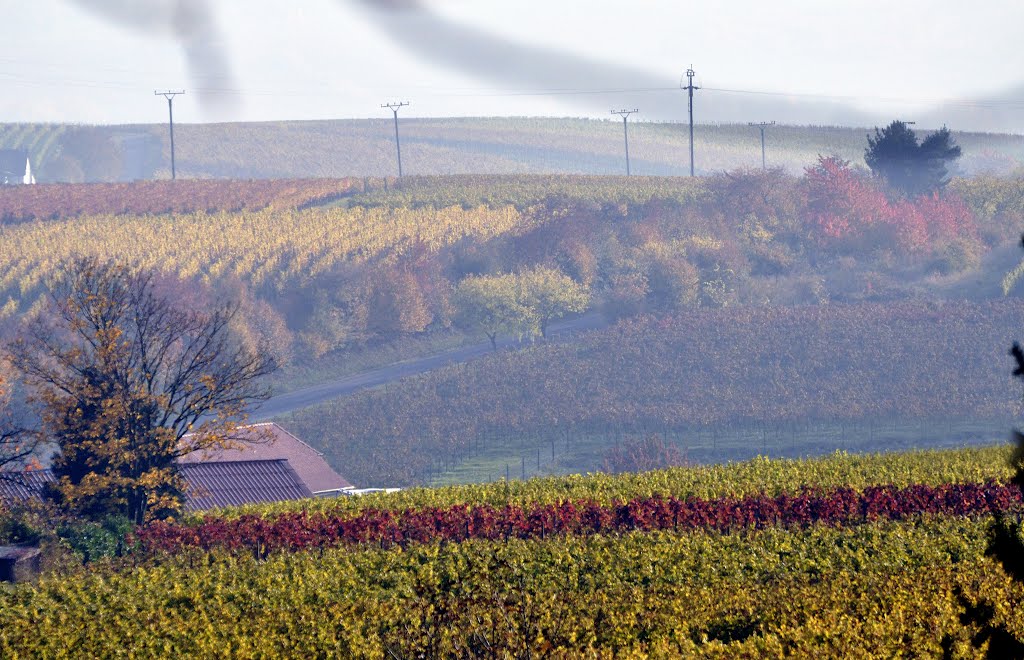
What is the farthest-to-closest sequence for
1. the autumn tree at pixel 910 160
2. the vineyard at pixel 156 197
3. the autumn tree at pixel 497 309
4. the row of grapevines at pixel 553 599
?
the vineyard at pixel 156 197 → the autumn tree at pixel 910 160 → the autumn tree at pixel 497 309 → the row of grapevines at pixel 553 599

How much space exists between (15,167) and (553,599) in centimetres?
16587

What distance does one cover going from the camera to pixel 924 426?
58000 mm

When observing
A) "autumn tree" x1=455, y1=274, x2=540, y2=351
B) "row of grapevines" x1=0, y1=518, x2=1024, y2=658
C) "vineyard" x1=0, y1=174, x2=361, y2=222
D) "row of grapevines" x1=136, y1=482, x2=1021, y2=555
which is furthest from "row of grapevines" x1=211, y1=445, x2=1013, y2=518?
"vineyard" x1=0, y1=174, x2=361, y2=222

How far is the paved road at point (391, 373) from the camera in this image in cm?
6700

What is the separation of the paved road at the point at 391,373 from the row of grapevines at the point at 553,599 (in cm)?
4364

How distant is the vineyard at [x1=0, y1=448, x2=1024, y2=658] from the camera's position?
13703 millimetres

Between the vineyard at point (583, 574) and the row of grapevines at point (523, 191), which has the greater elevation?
the row of grapevines at point (523, 191)

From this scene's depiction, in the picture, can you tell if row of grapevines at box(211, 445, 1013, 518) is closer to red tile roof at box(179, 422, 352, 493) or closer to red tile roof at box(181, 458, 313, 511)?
red tile roof at box(181, 458, 313, 511)

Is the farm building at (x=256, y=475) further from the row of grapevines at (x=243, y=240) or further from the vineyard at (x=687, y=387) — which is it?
the row of grapevines at (x=243, y=240)

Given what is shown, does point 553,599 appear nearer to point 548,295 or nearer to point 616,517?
point 616,517

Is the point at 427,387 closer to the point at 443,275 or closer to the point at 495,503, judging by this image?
the point at 443,275

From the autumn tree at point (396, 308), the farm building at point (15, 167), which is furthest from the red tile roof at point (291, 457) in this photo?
the farm building at point (15, 167)

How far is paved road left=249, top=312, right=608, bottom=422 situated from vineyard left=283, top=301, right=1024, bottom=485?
3.19 meters

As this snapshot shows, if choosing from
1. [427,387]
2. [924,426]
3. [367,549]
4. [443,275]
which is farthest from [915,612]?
[443,275]
